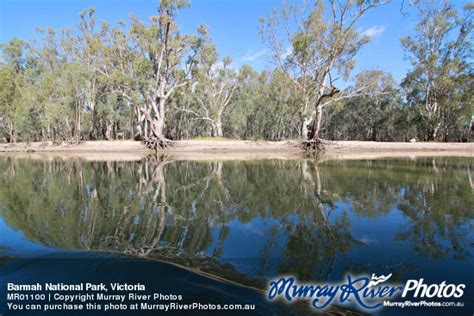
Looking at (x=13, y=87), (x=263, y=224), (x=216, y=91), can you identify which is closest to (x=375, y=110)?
(x=216, y=91)

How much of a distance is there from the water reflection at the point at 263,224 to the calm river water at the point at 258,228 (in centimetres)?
2

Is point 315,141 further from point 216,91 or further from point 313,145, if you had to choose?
point 216,91

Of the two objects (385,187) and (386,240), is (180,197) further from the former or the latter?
(385,187)

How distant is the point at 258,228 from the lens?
203 inches

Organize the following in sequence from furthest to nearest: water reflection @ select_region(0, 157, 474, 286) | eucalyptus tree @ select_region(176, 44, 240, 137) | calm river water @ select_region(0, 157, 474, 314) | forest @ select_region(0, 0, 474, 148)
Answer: eucalyptus tree @ select_region(176, 44, 240, 137) → forest @ select_region(0, 0, 474, 148) → water reflection @ select_region(0, 157, 474, 286) → calm river water @ select_region(0, 157, 474, 314)

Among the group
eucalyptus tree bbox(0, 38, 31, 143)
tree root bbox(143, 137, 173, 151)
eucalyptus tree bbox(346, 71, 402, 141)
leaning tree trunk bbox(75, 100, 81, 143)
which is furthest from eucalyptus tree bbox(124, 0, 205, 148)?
eucalyptus tree bbox(346, 71, 402, 141)

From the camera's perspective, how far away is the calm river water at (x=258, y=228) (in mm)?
3650

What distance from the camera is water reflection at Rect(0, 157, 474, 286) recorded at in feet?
12.4

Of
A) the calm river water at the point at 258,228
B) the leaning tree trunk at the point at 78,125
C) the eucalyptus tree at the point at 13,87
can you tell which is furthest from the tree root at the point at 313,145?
the eucalyptus tree at the point at 13,87

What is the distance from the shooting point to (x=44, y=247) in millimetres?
4172

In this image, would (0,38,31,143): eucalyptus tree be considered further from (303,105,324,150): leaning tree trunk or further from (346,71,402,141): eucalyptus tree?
(346,71,402,141): eucalyptus tree

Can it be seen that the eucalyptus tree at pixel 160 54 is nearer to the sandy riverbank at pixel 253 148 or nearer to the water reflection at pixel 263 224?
the sandy riverbank at pixel 253 148

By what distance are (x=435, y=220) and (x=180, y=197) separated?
19.4ft

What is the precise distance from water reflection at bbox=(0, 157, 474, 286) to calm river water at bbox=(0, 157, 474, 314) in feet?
0.06
